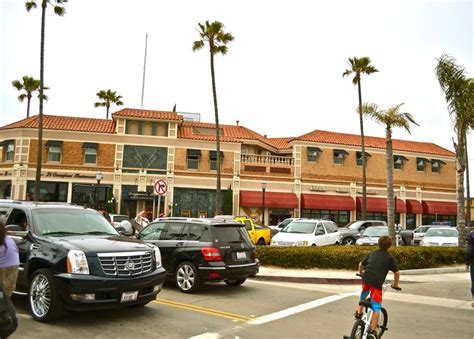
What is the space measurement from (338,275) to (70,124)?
29296 millimetres

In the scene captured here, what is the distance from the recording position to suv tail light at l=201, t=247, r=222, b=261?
31.1 ft

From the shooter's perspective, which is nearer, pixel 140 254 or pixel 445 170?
pixel 140 254

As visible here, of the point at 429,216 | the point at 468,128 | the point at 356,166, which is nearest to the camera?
the point at 468,128

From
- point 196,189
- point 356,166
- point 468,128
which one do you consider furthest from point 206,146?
point 468,128

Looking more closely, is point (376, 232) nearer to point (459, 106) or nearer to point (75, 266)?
point (459, 106)

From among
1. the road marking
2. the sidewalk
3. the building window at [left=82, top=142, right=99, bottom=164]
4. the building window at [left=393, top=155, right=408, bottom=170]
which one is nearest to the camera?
the road marking

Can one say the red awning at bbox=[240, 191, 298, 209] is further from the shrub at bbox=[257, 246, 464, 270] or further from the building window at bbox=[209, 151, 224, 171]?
the shrub at bbox=[257, 246, 464, 270]

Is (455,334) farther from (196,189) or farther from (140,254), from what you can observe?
(196,189)

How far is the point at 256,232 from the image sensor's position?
882 inches

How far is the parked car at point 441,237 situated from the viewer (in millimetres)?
19853

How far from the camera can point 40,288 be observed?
669 cm

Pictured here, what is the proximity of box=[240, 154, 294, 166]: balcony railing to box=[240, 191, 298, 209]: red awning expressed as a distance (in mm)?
2873

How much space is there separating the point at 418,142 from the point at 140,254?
45.2 meters

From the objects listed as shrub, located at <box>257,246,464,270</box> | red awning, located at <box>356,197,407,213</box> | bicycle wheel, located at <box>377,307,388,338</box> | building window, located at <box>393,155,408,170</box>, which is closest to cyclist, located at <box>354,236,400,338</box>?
bicycle wheel, located at <box>377,307,388,338</box>
